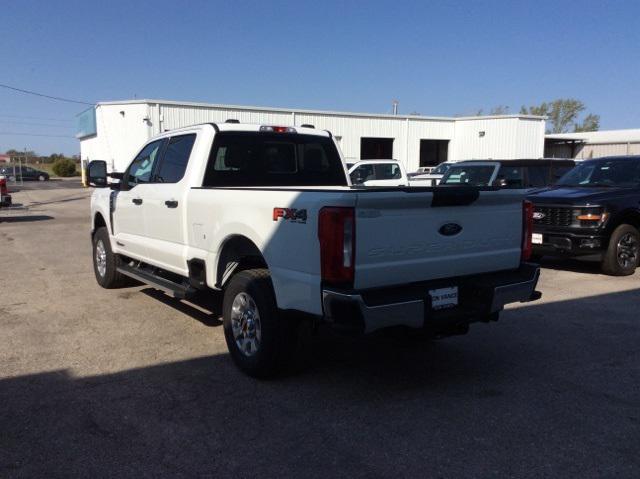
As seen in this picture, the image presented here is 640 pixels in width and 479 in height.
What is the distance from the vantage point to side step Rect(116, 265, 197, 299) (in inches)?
212

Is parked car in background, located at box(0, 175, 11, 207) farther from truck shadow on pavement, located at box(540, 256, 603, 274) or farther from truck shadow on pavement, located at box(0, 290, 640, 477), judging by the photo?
truck shadow on pavement, located at box(540, 256, 603, 274)

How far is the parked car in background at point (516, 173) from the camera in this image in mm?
12898

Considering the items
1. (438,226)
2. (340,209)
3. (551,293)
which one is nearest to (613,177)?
(551,293)

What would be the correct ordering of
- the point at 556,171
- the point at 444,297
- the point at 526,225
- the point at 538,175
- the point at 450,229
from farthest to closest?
the point at 556,171 < the point at 538,175 < the point at 526,225 < the point at 450,229 < the point at 444,297

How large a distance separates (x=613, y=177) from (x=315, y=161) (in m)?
6.11

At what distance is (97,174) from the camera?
7.17 meters

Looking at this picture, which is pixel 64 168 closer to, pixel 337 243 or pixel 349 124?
pixel 349 124

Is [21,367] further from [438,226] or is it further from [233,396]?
[438,226]

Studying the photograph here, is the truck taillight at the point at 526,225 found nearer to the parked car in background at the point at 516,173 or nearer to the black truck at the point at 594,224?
the black truck at the point at 594,224

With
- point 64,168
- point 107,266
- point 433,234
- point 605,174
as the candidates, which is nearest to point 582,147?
point 605,174

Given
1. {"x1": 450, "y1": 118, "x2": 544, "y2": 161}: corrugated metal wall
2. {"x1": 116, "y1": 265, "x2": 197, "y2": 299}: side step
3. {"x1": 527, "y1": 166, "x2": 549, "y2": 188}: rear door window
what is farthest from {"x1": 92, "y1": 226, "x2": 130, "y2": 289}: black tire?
{"x1": 450, "y1": 118, "x2": 544, "y2": 161}: corrugated metal wall

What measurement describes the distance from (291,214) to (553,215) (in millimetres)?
6391

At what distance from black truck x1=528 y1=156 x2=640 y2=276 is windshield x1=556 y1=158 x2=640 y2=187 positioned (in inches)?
7.0

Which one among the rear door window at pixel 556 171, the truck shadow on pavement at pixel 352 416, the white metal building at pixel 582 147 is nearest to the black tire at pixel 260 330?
the truck shadow on pavement at pixel 352 416
